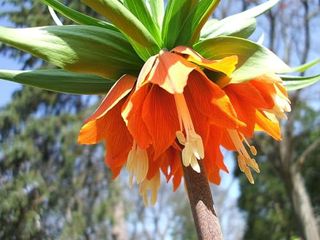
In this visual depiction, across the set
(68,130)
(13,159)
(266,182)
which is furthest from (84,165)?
(266,182)

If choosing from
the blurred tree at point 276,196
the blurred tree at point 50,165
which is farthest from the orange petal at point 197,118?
the blurred tree at point 276,196

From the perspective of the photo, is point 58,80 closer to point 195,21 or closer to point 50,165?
point 195,21

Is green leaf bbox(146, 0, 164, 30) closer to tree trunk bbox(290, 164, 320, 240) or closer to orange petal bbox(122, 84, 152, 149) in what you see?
orange petal bbox(122, 84, 152, 149)

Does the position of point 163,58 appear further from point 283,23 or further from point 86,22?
point 283,23

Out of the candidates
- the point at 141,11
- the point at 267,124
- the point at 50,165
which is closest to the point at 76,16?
the point at 141,11

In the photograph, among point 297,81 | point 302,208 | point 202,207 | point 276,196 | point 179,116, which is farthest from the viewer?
point 276,196

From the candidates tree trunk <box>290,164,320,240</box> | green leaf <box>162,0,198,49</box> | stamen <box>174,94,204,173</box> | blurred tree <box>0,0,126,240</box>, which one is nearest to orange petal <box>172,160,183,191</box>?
stamen <box>174,94,204,173</box>
